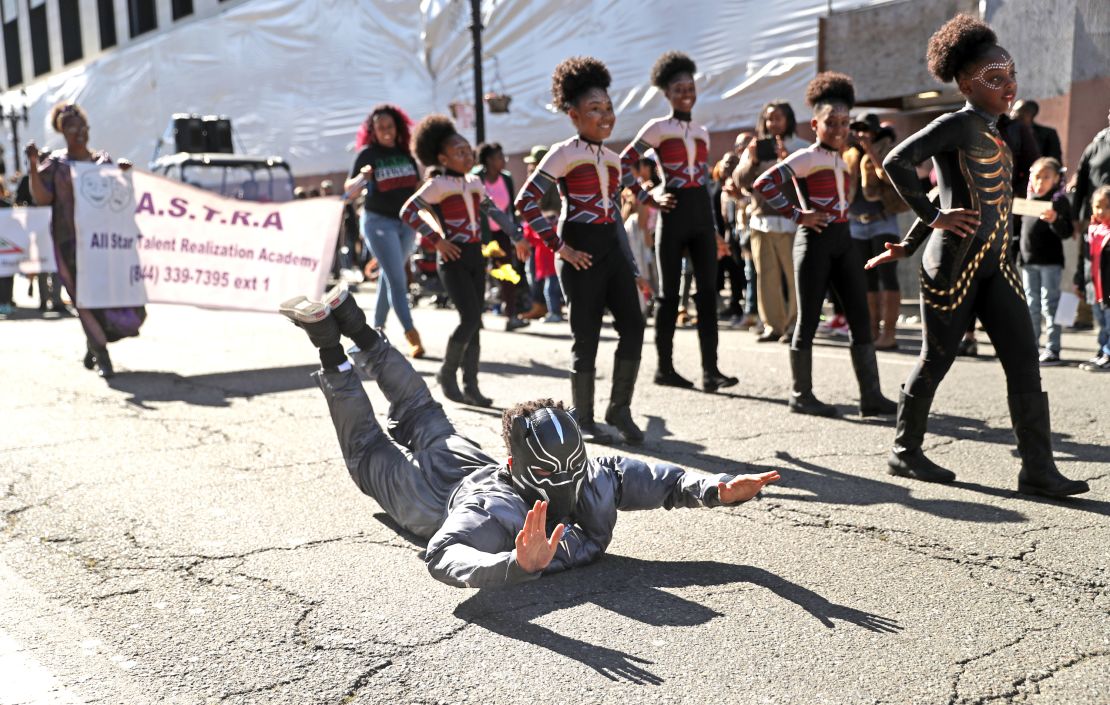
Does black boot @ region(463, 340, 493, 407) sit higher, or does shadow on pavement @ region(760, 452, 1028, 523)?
black boot @ region(463, 340, 493, 407)

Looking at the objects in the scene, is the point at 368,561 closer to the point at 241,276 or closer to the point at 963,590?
the point at 963,590

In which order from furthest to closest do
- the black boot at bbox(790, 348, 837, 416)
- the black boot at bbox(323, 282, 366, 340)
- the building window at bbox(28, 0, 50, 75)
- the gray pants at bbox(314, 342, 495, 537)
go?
the building window at bbox(28, 0, 50, 75) → the black boot at bbox(790, 348, 837, 416) → the black boot at bbox(323, 282, 366, 340) → the gray pants at bbox(314, 342, 495, 537)

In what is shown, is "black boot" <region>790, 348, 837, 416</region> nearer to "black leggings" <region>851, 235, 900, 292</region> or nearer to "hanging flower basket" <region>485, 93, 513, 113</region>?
"black leggings" <region>851, 235, 900, 292</region>

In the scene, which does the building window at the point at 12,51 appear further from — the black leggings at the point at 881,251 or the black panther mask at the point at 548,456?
the black panther mask at the point at 548,456

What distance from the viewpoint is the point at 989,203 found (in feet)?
16.8

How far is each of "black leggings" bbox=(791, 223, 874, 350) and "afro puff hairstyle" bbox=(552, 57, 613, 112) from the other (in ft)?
5.24

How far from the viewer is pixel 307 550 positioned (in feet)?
15.0

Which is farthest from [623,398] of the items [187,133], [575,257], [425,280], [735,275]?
[187,133]

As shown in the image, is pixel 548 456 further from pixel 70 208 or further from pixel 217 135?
pixel 217 135

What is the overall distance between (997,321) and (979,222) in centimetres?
45

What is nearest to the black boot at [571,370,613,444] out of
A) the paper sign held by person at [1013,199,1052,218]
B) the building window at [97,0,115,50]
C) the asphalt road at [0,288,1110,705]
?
the asphalt road at [0,288,1110,705]

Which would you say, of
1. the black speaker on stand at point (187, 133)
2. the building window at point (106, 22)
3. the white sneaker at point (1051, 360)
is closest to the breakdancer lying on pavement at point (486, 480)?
the white sneaker at point (1051, 360)

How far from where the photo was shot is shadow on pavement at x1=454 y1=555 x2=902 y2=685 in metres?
3.49

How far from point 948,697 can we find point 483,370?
6586 mm
